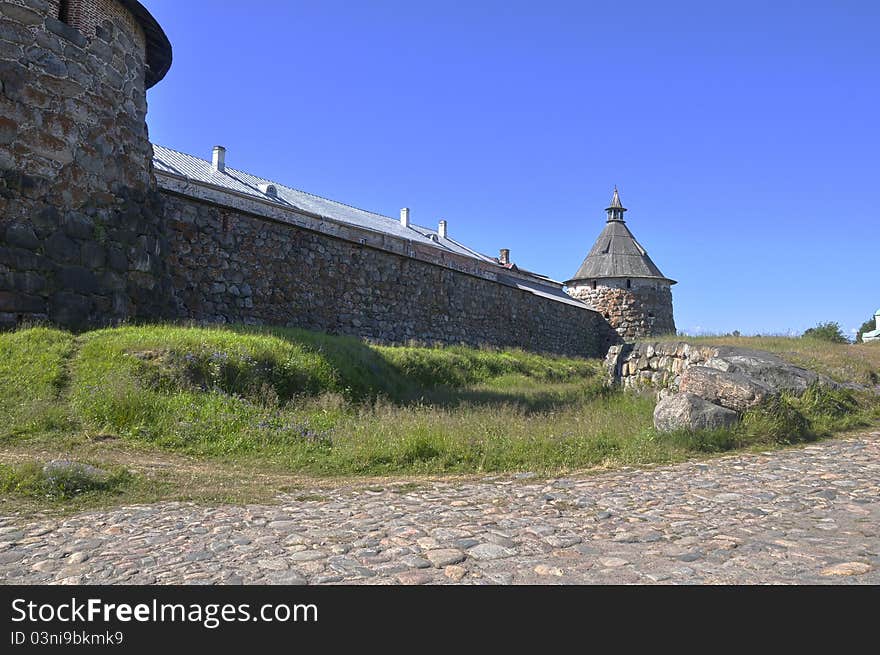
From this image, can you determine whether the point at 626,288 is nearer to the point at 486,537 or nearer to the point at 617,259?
the point at 617,259

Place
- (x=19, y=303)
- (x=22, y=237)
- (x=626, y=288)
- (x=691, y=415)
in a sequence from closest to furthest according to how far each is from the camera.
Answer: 1. (x=691, y=415)
2. (x=19, y=303)
3. (x=22, y=237)
4. (x=626, y=288)

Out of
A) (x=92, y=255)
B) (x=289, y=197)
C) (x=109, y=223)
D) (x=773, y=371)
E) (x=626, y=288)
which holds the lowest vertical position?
(x=773, y=371)

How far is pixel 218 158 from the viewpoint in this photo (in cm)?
2366

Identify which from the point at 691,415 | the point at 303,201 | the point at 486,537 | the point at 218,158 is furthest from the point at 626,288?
the point at 486,537

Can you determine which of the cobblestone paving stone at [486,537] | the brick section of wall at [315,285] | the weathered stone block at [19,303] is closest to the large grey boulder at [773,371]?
the cobblestone paving stone at [486,537]

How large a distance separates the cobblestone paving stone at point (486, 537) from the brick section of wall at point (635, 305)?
26751 millimetres

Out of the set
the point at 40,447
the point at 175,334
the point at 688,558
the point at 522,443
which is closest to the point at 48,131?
the point at 175,334

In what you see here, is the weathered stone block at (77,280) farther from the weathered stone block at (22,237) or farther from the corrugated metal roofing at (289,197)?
the corrugated metal roofing at (289,197)

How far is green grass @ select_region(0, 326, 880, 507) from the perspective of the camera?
5.79 meters

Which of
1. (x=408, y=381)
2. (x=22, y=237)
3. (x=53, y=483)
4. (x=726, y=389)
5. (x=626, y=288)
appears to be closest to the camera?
(x=53, y=483)

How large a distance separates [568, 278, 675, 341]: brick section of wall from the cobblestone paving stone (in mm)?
Answer: 26751

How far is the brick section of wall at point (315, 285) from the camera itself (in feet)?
39.0

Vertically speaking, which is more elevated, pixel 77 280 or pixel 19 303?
pixel 77 280

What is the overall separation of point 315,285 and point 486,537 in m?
11.1
